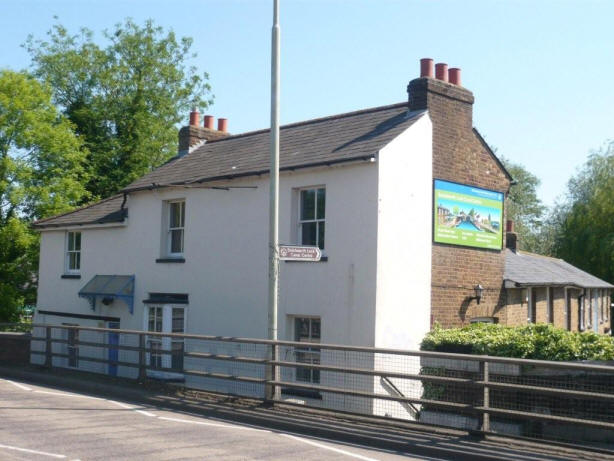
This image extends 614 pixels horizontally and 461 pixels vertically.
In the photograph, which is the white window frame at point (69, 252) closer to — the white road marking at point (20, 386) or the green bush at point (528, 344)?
the white road marking at point (20, 386)

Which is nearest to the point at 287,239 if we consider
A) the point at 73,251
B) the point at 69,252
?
the point at 73,251

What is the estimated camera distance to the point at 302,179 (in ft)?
58.6

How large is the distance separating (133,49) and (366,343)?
3608cm

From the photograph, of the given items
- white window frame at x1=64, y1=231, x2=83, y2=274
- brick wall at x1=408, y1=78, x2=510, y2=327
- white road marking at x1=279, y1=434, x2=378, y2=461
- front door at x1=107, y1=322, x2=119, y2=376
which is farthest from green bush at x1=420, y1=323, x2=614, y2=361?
white window frame at x1=64, y1=231, x2=83, y2=274

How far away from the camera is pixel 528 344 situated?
15969 millimetres

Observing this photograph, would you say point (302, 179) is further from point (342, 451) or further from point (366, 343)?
point (342, 451)

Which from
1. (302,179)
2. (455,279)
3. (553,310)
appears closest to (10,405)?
(302,179)

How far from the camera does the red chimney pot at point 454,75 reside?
18.9m

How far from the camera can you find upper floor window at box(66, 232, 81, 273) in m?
25.4

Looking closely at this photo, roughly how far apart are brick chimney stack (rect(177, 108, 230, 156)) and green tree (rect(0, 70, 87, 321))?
9.36 m

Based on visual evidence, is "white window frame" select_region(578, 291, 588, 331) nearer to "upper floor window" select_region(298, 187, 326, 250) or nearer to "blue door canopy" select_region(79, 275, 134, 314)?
"upper floor window" select_region(298, 187, 326, 250)

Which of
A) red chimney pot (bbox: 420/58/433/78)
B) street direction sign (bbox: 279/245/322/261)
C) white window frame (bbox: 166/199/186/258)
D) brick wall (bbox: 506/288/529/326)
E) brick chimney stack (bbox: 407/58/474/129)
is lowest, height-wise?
brick wall (bbox: 506/288/529/326)

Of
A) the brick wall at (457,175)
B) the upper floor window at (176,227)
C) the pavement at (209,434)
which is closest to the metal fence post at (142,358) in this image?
the pavement at (209,434)

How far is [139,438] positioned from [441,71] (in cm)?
1185
